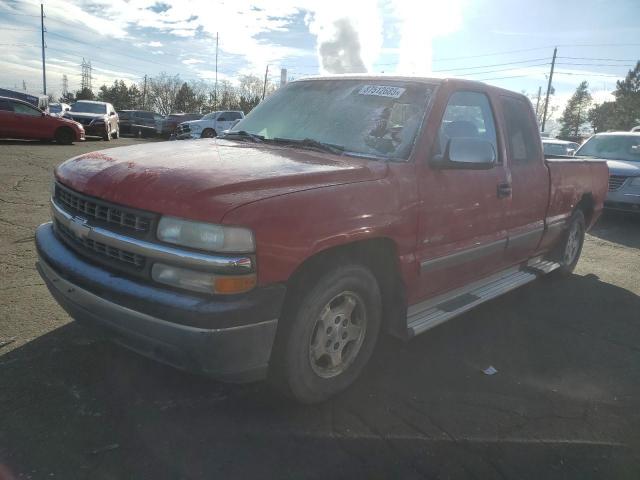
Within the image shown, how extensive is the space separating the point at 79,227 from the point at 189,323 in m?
0.94

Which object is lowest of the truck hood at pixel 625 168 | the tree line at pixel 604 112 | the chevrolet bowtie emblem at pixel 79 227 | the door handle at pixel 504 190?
the chevrolet bowtie emblem at pixel 79 227

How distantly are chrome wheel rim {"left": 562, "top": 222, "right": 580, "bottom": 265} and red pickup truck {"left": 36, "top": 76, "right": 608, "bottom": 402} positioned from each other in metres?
1.61

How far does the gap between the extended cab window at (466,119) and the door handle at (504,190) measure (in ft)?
1.01

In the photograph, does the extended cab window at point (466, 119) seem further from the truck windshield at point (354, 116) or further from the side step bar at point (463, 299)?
the side step bar at point (463, 299)

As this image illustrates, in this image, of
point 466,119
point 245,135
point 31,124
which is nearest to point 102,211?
point 245,135

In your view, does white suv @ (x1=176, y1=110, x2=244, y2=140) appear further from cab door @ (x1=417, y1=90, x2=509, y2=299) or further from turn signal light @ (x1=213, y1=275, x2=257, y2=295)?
turn signal light @ (x1=213, y1=275, x2=257, y2=295)

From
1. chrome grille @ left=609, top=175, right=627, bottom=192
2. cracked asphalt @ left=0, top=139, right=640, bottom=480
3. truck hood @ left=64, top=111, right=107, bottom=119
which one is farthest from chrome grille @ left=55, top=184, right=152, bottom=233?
truck hood @ left=64, top=111, right=107, bottom=119

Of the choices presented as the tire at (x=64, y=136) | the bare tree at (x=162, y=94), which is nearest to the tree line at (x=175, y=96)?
the bare tree at (x=162, y=94)

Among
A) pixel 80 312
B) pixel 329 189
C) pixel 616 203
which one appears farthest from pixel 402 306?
pixel 616 203

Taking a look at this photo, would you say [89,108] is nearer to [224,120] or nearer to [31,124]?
[224,120]

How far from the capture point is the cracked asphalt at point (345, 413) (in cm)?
235

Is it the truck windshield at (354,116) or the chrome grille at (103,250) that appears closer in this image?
the chrome grille at (103,250)

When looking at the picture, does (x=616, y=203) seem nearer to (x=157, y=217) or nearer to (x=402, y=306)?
(x=402, y=306)

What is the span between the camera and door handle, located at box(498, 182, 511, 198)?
381 cm
